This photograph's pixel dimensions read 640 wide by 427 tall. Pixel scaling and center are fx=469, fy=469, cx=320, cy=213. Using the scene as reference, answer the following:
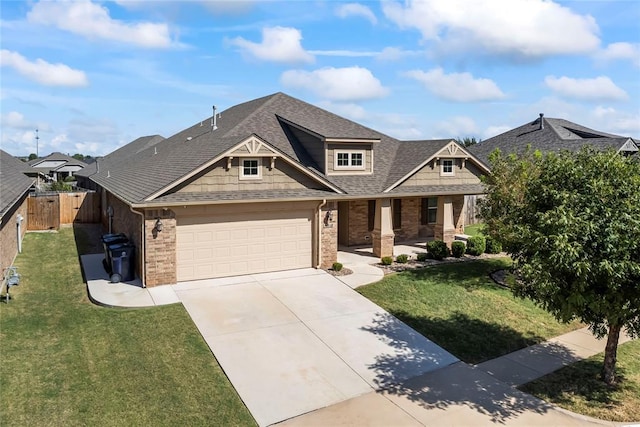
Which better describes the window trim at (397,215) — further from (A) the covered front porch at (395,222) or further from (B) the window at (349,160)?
(B) the window at (349,160)

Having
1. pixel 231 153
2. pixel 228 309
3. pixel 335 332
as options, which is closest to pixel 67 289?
pixel 228 309

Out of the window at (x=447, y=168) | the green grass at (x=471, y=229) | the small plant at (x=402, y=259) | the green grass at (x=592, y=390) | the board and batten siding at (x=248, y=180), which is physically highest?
the window at (x=447, y=168)

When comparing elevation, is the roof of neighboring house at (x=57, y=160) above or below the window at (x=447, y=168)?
above

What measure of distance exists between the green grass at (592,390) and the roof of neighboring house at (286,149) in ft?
29.8

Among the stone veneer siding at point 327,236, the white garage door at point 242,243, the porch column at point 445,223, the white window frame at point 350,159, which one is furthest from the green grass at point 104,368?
the porch column at point 445,223

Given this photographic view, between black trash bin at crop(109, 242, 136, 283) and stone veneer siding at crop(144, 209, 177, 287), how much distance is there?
1082mm

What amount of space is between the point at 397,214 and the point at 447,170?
3024mm

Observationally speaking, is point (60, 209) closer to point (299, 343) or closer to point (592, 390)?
point (299, 343)

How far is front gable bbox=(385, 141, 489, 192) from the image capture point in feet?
65.3

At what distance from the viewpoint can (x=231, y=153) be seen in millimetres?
14734

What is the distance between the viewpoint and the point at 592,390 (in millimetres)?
9172

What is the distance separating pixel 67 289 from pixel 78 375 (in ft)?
20.0

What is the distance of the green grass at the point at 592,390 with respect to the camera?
8438 mm

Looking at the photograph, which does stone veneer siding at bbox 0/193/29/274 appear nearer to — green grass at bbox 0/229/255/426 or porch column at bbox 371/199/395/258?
green grass at bbox 0/229/255/426
